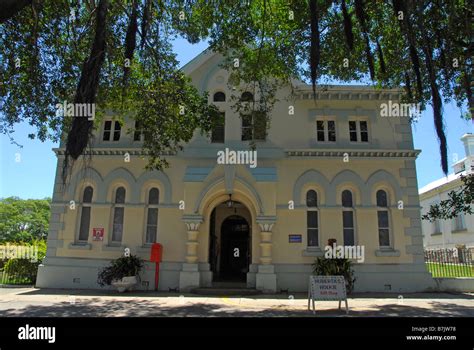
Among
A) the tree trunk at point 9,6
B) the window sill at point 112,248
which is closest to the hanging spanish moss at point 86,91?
the tree trunk at point 9,6

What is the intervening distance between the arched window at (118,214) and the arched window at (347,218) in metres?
9.41

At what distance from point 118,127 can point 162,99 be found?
250 inches

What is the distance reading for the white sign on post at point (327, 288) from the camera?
1054cm

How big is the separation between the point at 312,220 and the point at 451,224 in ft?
70.5

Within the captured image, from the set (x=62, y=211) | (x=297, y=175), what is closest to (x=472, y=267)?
(x=297, y=175)

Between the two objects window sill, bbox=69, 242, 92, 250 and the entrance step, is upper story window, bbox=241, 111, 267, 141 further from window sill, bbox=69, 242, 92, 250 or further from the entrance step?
window sill, bbox=69, 242, 92, 250

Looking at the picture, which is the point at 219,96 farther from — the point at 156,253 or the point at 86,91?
the point at 86,91

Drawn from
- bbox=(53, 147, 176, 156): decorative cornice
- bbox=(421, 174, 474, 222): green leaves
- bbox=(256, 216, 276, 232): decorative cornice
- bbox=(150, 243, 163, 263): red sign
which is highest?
bbox=(53, 147, 176, 156): decorative cornice

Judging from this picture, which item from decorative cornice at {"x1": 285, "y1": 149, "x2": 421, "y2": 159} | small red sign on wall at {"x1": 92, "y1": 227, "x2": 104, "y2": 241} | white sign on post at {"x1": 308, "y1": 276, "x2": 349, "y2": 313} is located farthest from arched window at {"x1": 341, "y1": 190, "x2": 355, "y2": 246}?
small red sign on wall at {"x1": 92, "y1": 227, "x2": 104, "y2": 241}

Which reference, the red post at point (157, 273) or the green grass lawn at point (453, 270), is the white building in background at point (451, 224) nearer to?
the green grass lawn at point (453, 270)

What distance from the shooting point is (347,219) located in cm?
1667

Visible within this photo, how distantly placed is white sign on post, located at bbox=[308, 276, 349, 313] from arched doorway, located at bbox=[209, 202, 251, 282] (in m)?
7.68

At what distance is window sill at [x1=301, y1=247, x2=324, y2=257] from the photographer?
52.5 ft

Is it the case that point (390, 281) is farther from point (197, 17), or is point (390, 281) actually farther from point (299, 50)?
point (197, 17)
